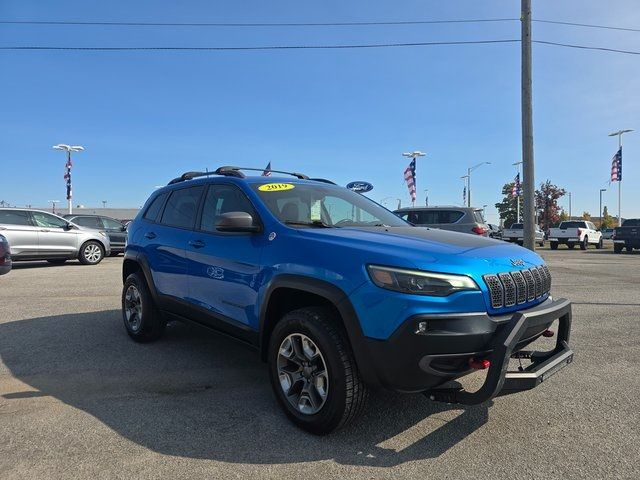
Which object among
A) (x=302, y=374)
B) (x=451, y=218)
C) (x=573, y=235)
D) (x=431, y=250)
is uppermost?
(x=451, y=218)

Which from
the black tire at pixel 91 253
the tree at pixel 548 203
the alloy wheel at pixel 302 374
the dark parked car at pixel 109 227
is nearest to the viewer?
the alloy wheel at pixel 302 374

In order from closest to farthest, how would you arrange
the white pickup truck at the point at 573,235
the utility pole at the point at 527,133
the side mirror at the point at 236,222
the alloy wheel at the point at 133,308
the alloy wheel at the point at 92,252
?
the side mirror at the point at 236,222 → the alloy wheel at the point at 133,308 → the utility pole at the point at 527,133 → the alloy wheel at the point at 92,252 → the white pickup truck at the point at 573,235

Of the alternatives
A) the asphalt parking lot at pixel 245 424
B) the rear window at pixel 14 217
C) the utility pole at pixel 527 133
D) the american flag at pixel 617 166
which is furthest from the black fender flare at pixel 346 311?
the american flag at pixel 617 166

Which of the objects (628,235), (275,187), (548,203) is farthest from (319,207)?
(548,203)

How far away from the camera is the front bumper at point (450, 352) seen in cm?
263

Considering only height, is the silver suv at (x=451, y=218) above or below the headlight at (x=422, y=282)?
above

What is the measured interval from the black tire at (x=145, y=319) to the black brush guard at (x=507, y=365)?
331cm

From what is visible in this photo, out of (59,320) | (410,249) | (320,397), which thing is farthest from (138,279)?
(410,249)

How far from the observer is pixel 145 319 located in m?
5.12

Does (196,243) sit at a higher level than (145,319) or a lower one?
higher

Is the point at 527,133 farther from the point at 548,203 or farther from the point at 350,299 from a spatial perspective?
the point at 548,203

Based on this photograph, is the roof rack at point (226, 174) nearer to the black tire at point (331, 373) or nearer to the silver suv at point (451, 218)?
the black tire at point (331, 373)

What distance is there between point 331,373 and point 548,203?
2951 inches

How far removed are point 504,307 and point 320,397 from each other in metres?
1.28
